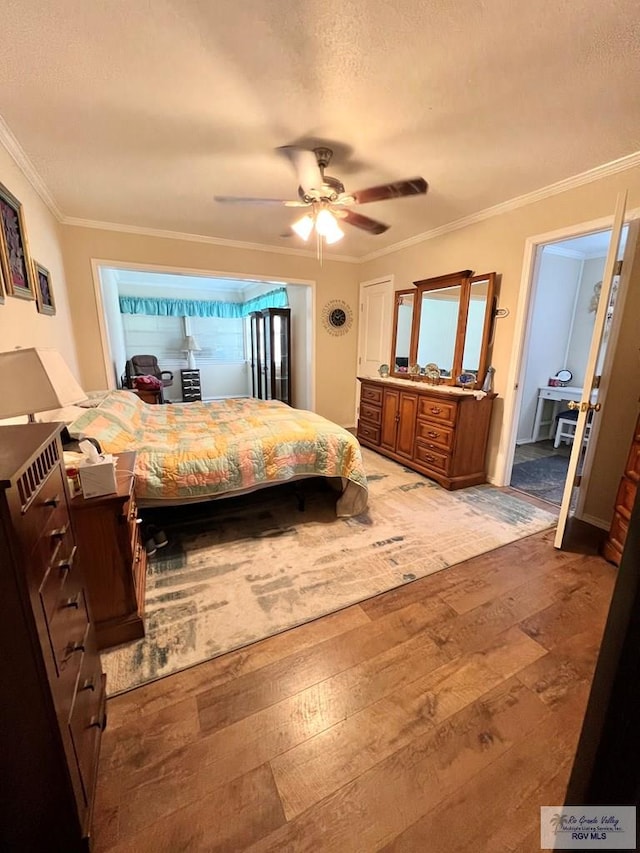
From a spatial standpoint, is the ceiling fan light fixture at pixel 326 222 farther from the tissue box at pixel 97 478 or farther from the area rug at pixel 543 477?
the area rug at pixel 543 477

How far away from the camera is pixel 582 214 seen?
256 cm

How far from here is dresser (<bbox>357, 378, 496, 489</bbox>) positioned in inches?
126

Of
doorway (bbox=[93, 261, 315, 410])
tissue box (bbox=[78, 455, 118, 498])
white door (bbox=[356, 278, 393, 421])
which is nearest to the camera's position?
tissue box (bbox=[78, 455, 118, 498])

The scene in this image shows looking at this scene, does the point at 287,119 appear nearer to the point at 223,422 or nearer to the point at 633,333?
the point at 223,422

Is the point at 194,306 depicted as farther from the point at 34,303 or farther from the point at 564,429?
the point at 564,429

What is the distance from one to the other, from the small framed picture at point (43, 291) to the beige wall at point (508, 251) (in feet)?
11.7

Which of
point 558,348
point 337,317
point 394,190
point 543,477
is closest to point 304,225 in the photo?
point 394,190

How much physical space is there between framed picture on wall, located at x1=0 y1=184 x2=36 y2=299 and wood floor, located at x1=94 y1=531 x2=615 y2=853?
85.9 inches

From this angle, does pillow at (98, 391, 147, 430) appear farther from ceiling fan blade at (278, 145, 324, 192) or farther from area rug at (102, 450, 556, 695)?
ceiling fan blade at (278, 145, 324, 192)

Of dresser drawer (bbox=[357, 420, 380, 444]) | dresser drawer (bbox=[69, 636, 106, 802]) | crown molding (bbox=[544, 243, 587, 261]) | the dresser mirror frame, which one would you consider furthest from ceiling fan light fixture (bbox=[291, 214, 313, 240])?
crown molding (bbox=[544, 243, 587, 261])

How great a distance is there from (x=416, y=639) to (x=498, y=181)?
10.2ft

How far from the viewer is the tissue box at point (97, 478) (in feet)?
4.72

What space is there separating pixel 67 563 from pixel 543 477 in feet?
13.1

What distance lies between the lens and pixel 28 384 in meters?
1.28
